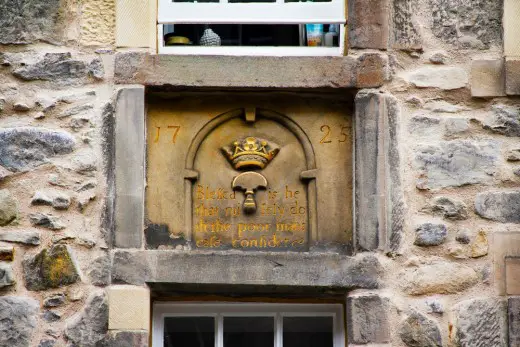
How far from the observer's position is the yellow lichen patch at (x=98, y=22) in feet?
23.3

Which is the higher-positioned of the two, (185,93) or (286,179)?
(185,93)

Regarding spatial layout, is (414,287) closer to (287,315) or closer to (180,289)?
(287,315)

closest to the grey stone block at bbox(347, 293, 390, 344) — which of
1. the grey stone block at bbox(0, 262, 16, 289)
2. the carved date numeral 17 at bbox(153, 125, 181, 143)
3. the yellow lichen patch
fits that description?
the carved date numeral 17 at bbox(153, 125, 181, 143)

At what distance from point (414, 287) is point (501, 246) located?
507 millimetres

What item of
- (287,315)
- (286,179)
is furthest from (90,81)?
(287,315)

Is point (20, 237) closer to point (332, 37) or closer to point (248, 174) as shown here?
point (248, 174)

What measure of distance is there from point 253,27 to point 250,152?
28.8 inches

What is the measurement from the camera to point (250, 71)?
7.09 meters

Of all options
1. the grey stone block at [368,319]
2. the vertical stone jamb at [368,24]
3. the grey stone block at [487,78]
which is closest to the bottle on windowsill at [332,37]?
the vertical stone jamb at [368,24]

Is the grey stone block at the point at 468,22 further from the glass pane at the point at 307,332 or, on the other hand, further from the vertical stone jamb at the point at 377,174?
the glass pane at the point at 307,332

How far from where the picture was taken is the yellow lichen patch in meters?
7.11

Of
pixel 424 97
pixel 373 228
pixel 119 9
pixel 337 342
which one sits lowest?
pixel 337 342

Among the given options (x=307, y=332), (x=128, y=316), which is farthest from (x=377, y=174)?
(x=128, y=316)

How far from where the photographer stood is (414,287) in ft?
22.5
